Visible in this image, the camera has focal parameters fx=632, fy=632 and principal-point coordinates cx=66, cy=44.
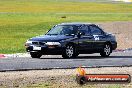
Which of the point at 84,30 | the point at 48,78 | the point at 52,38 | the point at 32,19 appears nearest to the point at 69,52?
the point at 52,38

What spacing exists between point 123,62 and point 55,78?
21.7 ft

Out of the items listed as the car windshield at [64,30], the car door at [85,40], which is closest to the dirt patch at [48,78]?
the car door at [85,40]

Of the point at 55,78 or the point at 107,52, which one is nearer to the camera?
the point at 55,78

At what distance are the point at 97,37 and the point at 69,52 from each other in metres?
2.29

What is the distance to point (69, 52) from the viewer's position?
24.4 m

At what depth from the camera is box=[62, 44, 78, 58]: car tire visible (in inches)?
954

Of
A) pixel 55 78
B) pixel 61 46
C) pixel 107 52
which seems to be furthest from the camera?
pixel 107 52

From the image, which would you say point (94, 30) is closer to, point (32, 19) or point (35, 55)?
point (35, 55)

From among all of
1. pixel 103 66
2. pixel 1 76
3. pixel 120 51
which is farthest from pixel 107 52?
pixel 1 76

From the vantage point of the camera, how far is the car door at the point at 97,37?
2605cm

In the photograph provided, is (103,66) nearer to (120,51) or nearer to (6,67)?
(6,67)

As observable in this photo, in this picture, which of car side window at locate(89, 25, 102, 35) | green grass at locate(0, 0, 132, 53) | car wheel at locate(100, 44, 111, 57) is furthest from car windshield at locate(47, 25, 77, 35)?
green grass at locate(0, 0, 132, 53)

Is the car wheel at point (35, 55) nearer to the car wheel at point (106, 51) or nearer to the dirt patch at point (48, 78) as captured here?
the car wheel at point (106, 51)

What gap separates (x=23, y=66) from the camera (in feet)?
65.9
